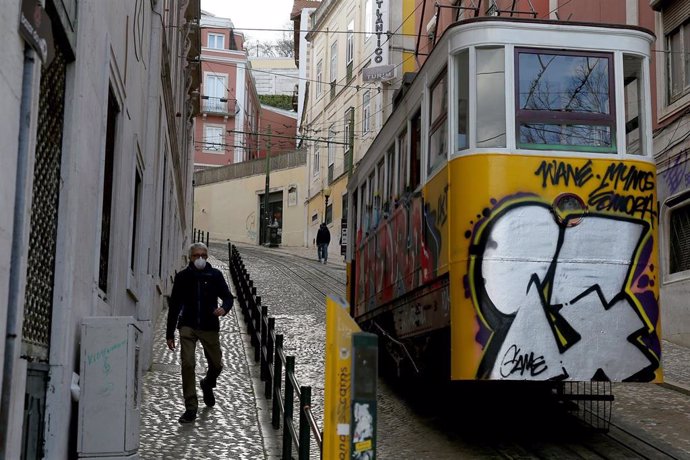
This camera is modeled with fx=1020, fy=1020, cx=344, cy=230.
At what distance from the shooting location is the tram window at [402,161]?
414 inches

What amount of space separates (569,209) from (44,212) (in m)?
4.21

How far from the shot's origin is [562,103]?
332 inches

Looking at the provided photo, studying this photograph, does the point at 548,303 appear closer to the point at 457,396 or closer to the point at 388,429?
the point at 388,429

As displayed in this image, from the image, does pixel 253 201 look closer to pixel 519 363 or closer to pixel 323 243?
pixel 323 243

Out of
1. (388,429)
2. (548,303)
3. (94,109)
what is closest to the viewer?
(94,109)

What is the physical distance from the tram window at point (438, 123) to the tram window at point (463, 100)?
0.66ft

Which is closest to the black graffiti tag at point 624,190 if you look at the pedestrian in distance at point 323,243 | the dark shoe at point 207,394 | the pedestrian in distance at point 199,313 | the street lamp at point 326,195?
the pedestrian in distance at point 199,313

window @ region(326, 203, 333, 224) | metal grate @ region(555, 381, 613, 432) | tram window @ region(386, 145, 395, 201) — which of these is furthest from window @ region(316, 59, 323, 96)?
metal grate @ region(555, 381, 613, 432)

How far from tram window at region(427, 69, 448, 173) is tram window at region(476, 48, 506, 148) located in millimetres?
388

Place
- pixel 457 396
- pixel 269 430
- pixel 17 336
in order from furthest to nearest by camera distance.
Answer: pixel 457 396 < pixel 269 430 < pixel 17 336


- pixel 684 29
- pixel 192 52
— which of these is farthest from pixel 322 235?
pixel 684 29

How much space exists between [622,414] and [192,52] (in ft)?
61.5

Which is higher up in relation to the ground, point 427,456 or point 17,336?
point 17,336

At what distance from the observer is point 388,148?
1170 cm
